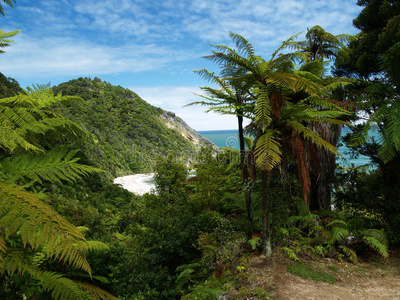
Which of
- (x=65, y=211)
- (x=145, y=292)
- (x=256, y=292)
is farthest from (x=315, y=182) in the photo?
(x=65, y=211)

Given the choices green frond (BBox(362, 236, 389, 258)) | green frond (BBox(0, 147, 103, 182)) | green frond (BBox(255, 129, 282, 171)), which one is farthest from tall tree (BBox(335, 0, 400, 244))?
green frond (BBox(0, 147, 103, 182))

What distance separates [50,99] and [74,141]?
0.61 metres

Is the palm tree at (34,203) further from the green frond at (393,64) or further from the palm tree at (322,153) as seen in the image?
the palm tree at (322,153)

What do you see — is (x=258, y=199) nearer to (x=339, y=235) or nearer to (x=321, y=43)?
(x=339, y=235)

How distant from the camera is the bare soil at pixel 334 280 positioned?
4.32 metres

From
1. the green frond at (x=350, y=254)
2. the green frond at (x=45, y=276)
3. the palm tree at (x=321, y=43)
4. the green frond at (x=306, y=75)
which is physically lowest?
the green frond at (x=350, y=254)

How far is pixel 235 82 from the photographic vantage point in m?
5.91

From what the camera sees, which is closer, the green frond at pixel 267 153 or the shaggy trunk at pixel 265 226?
the green frond at pixel 267 153

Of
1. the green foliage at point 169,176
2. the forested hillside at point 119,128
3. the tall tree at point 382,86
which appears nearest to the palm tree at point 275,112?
the tall tree at point 382,86

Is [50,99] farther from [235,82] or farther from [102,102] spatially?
[102,102]

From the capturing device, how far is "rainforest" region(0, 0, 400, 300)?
6.48 ft

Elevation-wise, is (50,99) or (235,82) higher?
(235,82)

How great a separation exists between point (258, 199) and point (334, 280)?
3.50 metres

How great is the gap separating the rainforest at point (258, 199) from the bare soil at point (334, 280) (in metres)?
0.03
